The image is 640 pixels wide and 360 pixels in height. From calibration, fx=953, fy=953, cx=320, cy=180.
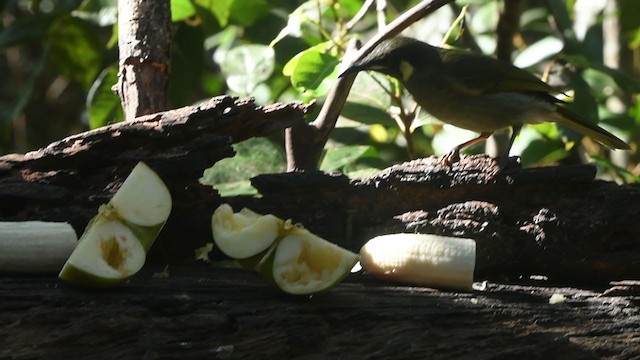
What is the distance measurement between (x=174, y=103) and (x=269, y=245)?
68.4 inches

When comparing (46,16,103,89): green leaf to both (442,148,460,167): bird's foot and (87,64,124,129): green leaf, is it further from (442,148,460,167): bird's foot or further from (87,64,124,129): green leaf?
(442,148,460,167): bird's foot

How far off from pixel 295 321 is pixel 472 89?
1211 mm

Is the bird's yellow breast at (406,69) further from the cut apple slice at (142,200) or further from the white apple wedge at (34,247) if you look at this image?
the white apple wedge at (34,247)

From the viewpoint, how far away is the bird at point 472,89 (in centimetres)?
254

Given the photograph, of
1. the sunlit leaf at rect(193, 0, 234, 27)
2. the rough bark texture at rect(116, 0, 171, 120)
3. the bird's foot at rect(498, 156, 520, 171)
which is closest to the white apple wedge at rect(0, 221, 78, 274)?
the rough bark texture at rect(116, 0, 171, 120)

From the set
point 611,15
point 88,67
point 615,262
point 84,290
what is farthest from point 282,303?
point 611,15

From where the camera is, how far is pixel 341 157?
8.38 ft

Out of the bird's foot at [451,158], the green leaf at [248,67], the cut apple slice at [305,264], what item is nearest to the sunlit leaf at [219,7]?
the green leaf at [248,67]

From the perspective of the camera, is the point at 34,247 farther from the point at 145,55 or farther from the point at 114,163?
the point at 145,55

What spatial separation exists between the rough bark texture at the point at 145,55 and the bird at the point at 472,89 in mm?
603

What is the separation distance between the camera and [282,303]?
1608mm

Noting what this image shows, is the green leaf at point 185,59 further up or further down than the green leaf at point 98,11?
further down

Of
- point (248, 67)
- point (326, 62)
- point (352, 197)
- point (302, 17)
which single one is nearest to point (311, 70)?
point (326, 62)

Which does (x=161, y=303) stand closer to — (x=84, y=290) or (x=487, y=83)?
(x=84, y=290)
